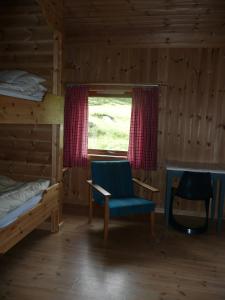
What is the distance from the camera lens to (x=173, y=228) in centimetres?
345

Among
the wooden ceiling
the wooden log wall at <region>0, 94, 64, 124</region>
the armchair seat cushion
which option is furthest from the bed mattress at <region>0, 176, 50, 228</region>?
the wooden ceiling

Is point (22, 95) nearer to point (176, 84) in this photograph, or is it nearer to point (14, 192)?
point (14, 192)

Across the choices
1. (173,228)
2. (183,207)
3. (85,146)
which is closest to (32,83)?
(85,146)

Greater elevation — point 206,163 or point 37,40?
point 37,40

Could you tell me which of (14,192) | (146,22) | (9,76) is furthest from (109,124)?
(14,192)

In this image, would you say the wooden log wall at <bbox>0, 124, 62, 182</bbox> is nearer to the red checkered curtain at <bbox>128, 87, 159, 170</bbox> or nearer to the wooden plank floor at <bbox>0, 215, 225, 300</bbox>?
the wooden plank floor at <bbox>0, 215, 225, 300</bbox>

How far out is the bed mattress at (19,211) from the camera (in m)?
2.14

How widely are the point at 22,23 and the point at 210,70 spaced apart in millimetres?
2451

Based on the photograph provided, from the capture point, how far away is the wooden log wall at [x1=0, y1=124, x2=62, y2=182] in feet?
10.5

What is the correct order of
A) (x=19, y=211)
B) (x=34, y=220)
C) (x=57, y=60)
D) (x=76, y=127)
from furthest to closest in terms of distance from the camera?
1. (x=76, y=127)
2. (x=57, y=60)
3. (x=34, y=220)
4. (x=19, y=211)

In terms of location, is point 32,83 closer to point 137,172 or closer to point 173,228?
point 137,172

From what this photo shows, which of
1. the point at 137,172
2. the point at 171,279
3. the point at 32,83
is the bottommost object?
the point at 171,279

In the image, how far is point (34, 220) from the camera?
2619 millimetres

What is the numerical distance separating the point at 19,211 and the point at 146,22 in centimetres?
279
